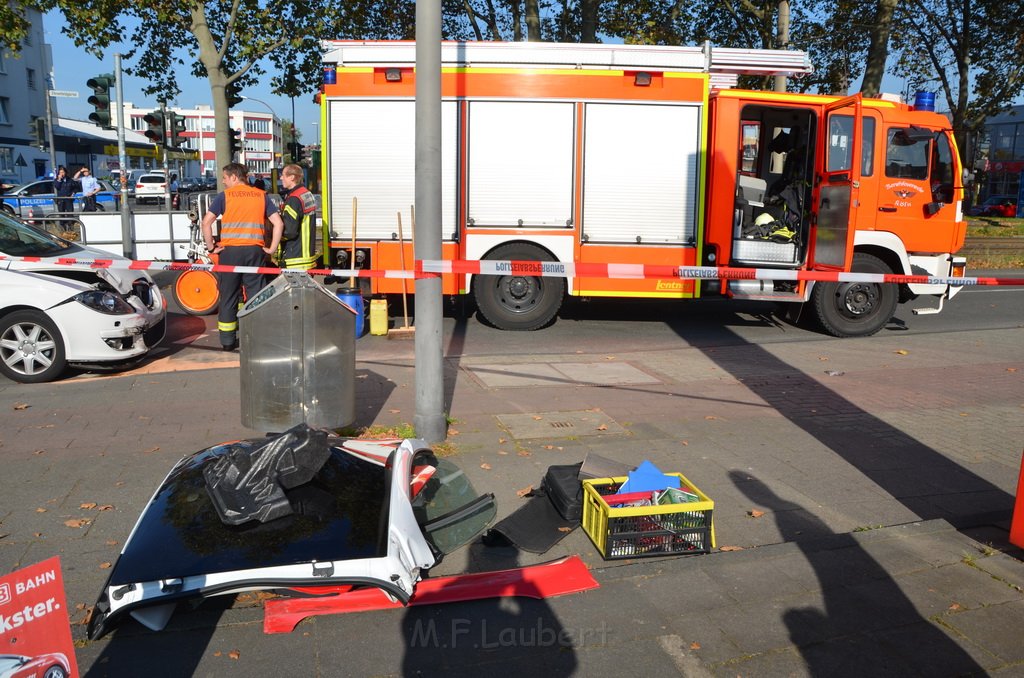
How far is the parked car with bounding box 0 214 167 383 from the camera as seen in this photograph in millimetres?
7703

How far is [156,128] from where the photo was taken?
1691 cm

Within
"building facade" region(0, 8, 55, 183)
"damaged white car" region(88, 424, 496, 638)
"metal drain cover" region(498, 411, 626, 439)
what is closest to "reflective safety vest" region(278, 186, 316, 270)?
"metal drain cover" region(498, 411, 626, 439)

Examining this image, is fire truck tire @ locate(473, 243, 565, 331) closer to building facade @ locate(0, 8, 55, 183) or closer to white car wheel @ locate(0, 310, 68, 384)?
white car wheel @ locate(0, 310, 68, 384)

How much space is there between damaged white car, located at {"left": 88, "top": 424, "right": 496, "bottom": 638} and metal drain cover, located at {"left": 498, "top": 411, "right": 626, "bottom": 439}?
2.00 m

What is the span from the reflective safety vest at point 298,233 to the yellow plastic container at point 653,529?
6.37 meters

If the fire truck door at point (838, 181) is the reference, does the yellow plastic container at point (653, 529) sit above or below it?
below

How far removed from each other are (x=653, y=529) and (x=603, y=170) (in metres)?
6.81

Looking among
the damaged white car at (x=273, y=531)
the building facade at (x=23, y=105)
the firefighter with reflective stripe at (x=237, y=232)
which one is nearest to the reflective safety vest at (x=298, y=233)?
the firefighter with reflective stripe at (x=237, y=232)

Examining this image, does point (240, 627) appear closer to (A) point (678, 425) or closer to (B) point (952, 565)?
(B) point (952, 565)

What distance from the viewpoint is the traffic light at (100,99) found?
15.1 metres

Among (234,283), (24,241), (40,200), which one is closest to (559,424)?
(234,283)

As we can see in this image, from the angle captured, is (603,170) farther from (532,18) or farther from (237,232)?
(532,18)

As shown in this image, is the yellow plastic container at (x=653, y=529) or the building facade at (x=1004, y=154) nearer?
the yellow plastic container at (x=653, y=529)

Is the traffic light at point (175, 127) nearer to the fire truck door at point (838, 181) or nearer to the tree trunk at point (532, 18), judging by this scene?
the tree trunk at point (532, 18)
